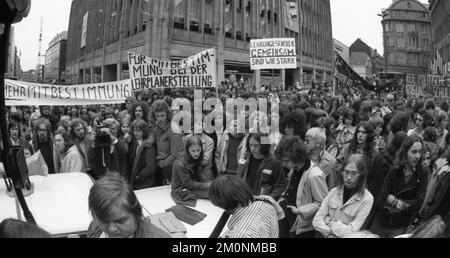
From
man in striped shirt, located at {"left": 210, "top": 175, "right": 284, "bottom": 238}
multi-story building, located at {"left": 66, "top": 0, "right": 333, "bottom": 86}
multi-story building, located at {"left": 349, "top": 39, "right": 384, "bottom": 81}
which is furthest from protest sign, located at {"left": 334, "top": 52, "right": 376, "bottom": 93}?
multi-story building, located at {"left": 349, "top": 39, "right": 384, "bottom": 81}

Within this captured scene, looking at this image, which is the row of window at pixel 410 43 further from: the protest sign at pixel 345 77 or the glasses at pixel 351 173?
the glasses at pixel 351 173

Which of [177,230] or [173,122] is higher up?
[173,122]

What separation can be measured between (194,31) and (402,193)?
3529cm

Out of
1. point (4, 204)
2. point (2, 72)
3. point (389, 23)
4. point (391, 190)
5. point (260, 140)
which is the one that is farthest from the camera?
point (389, 23)

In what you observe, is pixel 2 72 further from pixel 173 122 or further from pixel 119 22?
pixel 119 22

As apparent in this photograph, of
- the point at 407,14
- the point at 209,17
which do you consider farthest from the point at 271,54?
the point at 407,14

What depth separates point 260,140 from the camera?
18.1 ft

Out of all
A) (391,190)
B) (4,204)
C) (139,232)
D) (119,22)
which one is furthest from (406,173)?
(119,22)

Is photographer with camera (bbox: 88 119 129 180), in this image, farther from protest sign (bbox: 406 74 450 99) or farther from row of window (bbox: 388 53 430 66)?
row of window (bbox: 388 53 430 66)

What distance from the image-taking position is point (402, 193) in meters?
4.37

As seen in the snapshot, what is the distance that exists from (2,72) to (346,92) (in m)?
14.7

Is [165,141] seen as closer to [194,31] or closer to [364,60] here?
[194,31]

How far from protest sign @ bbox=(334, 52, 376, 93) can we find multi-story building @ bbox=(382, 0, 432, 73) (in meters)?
90.9
